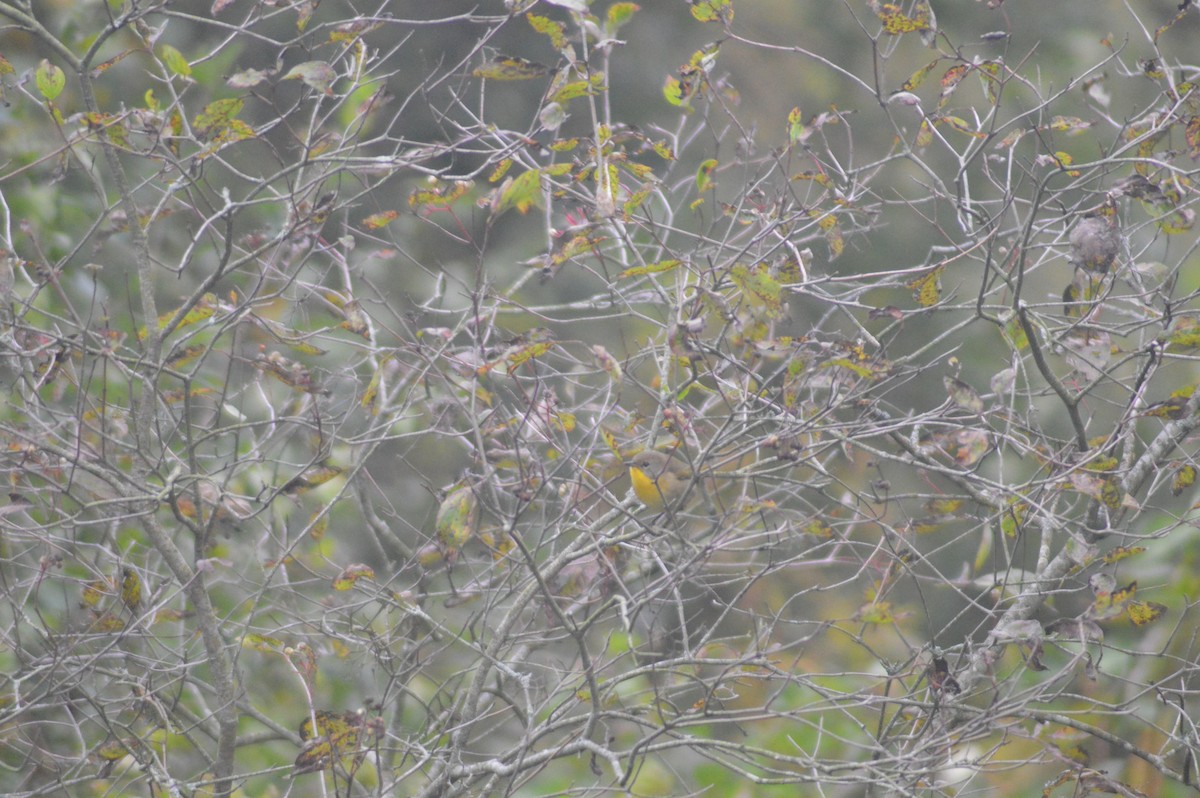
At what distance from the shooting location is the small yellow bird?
2.02m

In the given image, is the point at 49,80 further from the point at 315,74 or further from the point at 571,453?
the point at 571,453

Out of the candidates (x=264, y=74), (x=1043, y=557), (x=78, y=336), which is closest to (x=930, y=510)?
(x=1043, y=557)

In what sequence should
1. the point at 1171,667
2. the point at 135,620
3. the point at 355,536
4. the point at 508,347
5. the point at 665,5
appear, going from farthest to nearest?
the point at 665,5 < the point at 355,536 < the point at 1171,667 < the point at 135,620 < the point at 508,347

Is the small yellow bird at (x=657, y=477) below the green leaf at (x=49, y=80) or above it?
below

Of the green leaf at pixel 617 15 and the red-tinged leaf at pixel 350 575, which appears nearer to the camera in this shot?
the green leaf at pixel 617 15

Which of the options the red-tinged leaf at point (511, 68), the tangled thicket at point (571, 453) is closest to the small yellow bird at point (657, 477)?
the tangled thicket at point (571, 453)

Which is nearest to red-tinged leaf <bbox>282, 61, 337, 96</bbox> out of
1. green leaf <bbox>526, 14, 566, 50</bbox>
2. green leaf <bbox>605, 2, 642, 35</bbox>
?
green leaf <bbox>526, 14, 566, 50</bbox>

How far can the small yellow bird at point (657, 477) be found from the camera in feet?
6.62

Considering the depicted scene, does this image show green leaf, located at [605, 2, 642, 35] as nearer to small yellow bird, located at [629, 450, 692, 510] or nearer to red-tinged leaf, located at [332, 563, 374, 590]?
small yellow bird, located at [629, 450, 692, 510]

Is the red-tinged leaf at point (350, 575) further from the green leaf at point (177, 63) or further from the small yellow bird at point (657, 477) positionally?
the green leaf at point (177, 63)

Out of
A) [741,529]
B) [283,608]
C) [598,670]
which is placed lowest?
[283,608]

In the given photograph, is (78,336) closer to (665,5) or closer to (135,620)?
(135,620)

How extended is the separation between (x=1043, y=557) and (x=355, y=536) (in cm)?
269

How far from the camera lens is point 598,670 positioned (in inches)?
77.7
